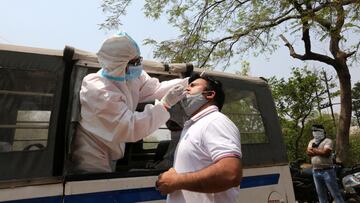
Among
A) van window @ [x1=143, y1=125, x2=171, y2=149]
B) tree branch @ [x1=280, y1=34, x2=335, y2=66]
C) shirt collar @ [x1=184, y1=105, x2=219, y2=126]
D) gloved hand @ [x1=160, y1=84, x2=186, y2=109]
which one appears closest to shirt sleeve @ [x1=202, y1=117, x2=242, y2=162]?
shirt collar @ [x1=184, y1=105, x2=219, y2=126]

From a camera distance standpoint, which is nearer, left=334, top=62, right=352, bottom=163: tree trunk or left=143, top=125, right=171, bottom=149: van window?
left=143, top=125, right=171, bottom=149: van window

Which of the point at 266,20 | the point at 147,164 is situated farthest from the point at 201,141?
the point at 266,20

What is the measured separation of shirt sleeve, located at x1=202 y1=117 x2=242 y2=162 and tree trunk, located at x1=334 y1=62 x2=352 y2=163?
11109mm

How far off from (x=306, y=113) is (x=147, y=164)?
17.6 meters

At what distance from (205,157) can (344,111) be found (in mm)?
11406

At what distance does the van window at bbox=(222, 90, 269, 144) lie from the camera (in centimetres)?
381

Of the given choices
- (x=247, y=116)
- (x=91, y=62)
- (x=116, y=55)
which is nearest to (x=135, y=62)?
(x=116, y=55)

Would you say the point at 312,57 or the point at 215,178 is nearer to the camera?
the point at 215,178

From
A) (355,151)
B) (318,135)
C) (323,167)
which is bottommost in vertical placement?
(355,151)

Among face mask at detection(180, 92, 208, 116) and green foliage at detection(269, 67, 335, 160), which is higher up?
face mask at detection(180, 92, 208, 116)

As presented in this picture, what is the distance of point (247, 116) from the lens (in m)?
3.95

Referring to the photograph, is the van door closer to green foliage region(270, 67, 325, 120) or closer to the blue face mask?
the blue face mask

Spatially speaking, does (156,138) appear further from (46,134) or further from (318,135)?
(318,135)

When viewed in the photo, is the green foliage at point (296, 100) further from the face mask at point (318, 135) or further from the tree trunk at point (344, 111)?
the face mask at point (318, 135)
